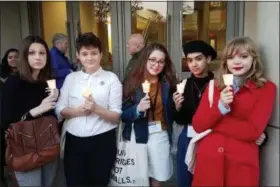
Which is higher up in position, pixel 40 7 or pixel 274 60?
pixel 40 7

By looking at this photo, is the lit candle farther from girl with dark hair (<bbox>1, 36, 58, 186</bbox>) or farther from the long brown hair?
girl with dark hair (<bbox>1, 36, 58, 186</bbox>)

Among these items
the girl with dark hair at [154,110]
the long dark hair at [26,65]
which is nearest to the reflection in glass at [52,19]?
the long dark hair at [26,65]

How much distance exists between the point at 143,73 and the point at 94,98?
1.86ft

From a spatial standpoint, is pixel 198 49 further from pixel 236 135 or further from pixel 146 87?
pixel 236 135

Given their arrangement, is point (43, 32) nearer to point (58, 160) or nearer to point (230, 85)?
point (58, 160)

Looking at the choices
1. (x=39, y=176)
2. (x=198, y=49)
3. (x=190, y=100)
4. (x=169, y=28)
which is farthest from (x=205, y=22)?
(x=39, y=176)

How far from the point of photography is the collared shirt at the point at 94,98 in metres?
2.82

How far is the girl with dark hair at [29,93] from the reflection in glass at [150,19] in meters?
3.28

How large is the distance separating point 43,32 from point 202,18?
3.60 m

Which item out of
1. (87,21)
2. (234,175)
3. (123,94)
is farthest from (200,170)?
(87,21)

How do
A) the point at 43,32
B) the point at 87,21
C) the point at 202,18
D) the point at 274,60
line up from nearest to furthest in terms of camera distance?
the point at 274,60 → the point at 202,18 → the point at 87,21 → the point at 43,32

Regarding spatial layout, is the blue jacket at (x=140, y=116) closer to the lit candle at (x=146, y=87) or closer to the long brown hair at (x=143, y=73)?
the long brown hair at (x=143, y=73)

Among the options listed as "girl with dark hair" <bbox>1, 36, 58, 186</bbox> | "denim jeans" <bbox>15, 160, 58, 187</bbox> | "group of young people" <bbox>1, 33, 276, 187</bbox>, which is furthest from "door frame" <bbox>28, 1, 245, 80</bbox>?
"denim jeans" <bbox>15, 160, 58, 187</bbox>

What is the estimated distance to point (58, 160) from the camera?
3.06m
